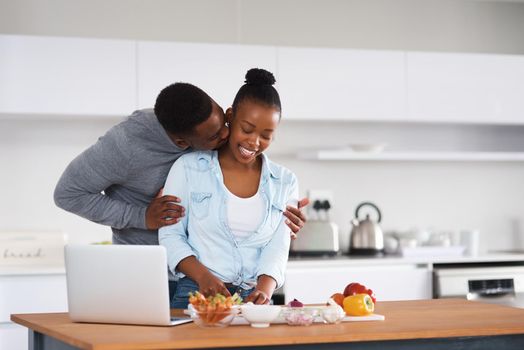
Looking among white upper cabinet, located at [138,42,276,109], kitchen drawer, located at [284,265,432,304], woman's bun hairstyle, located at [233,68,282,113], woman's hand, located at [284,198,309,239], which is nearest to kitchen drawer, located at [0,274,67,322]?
white upper cabinet, located at [138,42,276,109]

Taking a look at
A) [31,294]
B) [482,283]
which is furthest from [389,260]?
[31,294]

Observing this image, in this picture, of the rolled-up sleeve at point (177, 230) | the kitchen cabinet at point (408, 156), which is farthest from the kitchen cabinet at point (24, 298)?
the rolled-up sleeve at point (177, 230)

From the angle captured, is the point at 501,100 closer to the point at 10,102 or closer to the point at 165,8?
the point at 165,8

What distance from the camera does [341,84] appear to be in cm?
476

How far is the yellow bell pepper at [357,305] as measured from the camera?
230cm

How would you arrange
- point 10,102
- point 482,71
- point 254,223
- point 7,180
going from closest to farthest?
point 254,223 → point 10,102 → point 7,180 → point 482,71

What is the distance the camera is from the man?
2518 mm

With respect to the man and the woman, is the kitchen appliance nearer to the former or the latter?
the man

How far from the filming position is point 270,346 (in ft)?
6.33

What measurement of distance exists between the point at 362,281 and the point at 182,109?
2242mm

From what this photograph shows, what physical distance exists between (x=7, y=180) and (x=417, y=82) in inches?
91.6

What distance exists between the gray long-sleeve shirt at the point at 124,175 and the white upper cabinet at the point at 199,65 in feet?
5.68

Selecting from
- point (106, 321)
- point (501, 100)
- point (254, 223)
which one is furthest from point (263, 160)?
point (501, 100)

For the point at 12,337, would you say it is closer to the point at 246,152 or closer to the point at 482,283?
the point at 246,152
